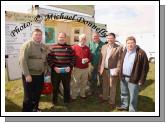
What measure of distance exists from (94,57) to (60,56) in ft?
1.75

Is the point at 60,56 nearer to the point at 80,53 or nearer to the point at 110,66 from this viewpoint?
the point at 80,53

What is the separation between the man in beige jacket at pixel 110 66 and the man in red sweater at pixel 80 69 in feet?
0.76

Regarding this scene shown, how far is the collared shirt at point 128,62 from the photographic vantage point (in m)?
4.30

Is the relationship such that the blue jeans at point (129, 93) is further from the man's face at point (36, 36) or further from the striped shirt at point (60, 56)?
the man's face at point (36, 36)

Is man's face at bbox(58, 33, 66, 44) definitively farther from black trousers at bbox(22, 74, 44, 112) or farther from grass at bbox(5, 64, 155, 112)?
grass at bbox(5, 64, 155, 112)

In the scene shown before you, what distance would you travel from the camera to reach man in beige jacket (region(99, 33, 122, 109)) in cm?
446

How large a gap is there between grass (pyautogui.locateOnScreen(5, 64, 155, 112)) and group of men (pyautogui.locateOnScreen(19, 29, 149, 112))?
9 cm

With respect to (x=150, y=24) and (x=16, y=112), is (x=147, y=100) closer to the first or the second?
(x=150, y=24)

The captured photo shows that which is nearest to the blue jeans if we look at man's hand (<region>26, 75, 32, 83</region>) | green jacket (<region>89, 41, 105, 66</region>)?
green jacket (<region>89, 41, 105, 66</region>)

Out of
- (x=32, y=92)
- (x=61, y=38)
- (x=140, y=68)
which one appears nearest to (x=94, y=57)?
(x=61, y=38)

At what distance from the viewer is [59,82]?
4508mm

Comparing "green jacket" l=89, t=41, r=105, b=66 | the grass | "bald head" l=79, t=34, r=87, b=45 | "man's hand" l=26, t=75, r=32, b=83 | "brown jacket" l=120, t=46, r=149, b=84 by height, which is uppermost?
"bald head" l=79, t=34, r=87, b=45

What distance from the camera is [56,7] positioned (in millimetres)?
4445

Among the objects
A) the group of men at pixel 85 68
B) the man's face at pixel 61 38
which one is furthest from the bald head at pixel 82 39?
the man's face at pixel 61 38
